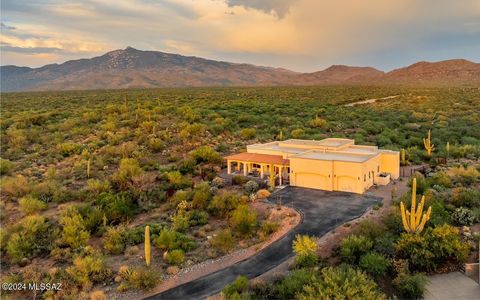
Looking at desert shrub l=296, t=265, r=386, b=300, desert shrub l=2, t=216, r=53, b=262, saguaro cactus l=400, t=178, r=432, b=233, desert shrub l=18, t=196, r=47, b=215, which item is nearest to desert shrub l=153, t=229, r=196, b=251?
desert shrub l=2, t=216, r=53, b=262

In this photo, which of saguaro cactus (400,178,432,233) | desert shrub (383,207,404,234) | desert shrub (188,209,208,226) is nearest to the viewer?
saguaro cactus (400,178,432,233)

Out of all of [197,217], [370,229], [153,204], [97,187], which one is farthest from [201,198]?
[370,229]

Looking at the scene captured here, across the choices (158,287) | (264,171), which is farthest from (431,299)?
(264,171)

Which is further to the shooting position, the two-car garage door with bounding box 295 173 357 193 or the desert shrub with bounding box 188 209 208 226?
the two-car garage door with bounding box 295 173 357 193

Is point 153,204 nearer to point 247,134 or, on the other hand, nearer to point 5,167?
point 5,167

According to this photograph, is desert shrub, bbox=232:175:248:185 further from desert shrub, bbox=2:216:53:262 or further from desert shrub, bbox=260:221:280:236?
desert shrub, bbox=2:216:53:262

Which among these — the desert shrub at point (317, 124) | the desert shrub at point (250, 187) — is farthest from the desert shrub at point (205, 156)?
the desert shrub at point (317, 124)

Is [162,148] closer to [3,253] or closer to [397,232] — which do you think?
[3,253]
